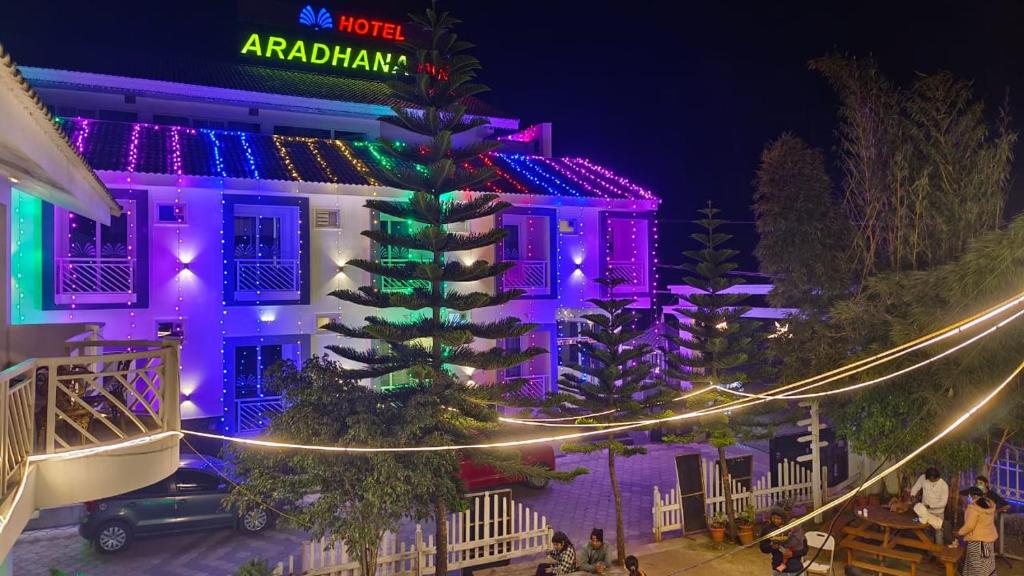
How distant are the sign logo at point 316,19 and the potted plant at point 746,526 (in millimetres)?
15538

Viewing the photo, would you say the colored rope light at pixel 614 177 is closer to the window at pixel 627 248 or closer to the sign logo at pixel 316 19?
the window at pixel 627 248

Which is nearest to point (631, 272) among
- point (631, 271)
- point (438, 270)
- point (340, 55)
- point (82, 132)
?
point (631, 271)

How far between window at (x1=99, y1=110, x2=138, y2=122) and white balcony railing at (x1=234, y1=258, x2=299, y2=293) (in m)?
5.02

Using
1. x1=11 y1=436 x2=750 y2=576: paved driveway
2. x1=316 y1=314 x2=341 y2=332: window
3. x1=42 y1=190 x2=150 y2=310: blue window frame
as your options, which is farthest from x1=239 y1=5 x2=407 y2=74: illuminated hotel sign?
x1=11 y1=436 x2=750 y2=576: paved driveway

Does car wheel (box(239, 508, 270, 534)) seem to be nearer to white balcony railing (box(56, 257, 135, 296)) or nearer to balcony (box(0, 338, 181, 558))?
white balcony railing (box(56, 257, 135, 296))

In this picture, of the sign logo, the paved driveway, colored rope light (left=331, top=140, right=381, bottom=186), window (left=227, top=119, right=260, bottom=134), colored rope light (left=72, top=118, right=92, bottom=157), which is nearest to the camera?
the paved driveway

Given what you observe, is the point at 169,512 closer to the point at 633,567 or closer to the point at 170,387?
Answer: the point at 170,387

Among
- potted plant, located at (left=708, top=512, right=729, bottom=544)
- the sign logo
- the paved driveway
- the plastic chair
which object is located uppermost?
the sign logo

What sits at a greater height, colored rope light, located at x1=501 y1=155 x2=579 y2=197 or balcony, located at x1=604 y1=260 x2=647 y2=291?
colored rope light, located at x1=501 y1=155 x2=579 y2=197

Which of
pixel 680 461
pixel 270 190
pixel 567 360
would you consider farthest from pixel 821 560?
pixel 270 190

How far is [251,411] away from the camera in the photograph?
1402 cm

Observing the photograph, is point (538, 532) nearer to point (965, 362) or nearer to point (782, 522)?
point (782, 522)

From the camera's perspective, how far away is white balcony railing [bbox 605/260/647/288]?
17.6 metres

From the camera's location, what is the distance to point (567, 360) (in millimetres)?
18125
